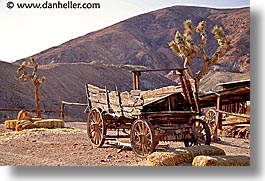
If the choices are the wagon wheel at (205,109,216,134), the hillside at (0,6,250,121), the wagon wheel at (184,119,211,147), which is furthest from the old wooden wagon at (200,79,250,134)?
the wagon wheel at (184,119,211,147)

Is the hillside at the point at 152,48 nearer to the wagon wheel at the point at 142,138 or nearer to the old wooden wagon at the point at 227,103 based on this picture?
the old wooden wagon at the point at 227,103

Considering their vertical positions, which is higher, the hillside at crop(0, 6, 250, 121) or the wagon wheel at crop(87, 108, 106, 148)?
the hillside at crop(0, 6, 250, 121)

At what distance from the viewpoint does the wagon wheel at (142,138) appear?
5.11 meters

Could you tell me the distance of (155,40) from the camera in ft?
18.4

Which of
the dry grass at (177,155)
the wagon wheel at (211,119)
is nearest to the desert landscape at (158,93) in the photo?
the dry grass at (177,155)

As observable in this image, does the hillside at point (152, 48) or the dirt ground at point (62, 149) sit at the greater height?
the hillside at point (152, 48)

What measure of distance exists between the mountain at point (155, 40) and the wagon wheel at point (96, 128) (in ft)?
2.04

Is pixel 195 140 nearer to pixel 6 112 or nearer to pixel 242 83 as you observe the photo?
pixel 242 83

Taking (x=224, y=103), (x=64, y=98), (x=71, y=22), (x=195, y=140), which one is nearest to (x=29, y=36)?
(x=71, y=22)

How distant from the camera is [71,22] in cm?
519

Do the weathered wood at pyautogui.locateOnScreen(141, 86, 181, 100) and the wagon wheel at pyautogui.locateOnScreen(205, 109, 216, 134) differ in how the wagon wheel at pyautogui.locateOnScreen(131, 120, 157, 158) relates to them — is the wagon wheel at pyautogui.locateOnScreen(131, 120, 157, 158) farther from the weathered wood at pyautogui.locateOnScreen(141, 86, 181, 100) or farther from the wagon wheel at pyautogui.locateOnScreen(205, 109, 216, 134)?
the wagon wheel at pyautogui.locateOnScreen(205, 109, 216, 134)

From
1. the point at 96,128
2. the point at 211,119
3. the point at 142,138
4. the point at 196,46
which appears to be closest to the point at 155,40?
the point at 196,46

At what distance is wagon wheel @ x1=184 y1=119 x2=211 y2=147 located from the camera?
5359mm

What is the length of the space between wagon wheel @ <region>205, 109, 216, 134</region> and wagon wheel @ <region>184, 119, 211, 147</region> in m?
0.85
